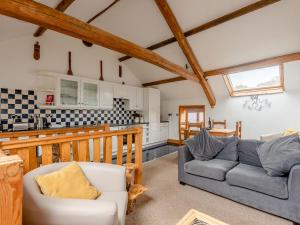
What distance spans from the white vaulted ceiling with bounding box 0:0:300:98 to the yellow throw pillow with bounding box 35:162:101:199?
2328 millimetres

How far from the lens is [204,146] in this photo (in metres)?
2.77

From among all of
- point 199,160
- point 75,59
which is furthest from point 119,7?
point 199,160

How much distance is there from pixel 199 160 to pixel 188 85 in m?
3.16

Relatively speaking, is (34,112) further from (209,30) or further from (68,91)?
(209,30)

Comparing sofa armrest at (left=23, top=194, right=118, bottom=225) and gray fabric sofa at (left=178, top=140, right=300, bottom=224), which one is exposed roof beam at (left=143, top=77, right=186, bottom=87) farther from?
sofa armrest at (left=23, top=194, right=118, bottom=225)

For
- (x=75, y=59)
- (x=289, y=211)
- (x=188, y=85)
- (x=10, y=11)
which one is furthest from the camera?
(x=188, y=85)

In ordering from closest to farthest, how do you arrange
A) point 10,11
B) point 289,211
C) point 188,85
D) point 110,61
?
point 10,11, point 289,211, point 110,61, point 188,85

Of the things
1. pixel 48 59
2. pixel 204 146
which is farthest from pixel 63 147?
pixel 48 59

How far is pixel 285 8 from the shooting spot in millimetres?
2832

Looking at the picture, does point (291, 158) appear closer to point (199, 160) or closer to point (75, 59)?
point (199, 160)

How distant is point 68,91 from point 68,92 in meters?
0.02

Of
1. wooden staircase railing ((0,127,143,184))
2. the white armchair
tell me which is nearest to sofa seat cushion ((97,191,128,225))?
the white armchair

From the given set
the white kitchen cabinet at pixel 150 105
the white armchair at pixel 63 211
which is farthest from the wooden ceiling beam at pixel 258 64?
the white armchair at pixel 63 211

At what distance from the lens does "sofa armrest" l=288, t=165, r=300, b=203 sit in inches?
67.6
